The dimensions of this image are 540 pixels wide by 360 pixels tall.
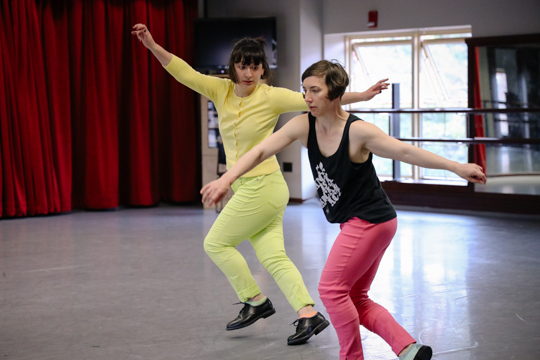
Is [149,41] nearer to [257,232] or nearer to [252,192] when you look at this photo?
[252,192]

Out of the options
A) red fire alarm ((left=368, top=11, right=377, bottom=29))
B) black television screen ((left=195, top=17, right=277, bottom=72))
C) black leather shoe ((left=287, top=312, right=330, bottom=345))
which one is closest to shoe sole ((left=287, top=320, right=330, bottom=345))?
black leather shoe ((left=287, top=312, right=330, bottom=345))

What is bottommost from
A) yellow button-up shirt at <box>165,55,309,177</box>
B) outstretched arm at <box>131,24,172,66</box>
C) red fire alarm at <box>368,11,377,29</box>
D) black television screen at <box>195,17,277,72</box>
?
yellow button-up shirt at <box>165,55,309,177</box>

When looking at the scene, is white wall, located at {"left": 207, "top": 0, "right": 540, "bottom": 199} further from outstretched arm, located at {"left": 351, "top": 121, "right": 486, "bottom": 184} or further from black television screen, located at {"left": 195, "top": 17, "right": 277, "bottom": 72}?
outstretched arm, located at {"left": 351, "top": 121, "right": 486, "bottom": 184}

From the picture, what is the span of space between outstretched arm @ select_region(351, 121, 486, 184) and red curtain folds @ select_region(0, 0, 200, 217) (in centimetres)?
489

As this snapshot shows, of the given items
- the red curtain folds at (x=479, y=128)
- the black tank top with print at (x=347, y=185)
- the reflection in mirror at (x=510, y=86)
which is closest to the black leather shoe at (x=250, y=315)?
the black tank top with print at (x=347, y=185)

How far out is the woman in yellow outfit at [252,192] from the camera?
8.98ft

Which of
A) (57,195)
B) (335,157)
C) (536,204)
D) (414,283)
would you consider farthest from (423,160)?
(57,195)

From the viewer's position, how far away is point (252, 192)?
8.99ft

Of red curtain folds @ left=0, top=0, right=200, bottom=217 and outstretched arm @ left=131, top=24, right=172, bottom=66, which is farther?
red curtain folds @ left=0, top=0, right=200, bottom=217

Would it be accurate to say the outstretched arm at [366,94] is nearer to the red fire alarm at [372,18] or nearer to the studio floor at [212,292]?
the studio floor at [212,292]

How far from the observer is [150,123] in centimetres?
698

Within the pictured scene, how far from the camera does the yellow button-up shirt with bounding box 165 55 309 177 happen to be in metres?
2.77

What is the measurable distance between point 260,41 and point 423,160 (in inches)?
45.2

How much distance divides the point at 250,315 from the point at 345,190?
1008 mm
